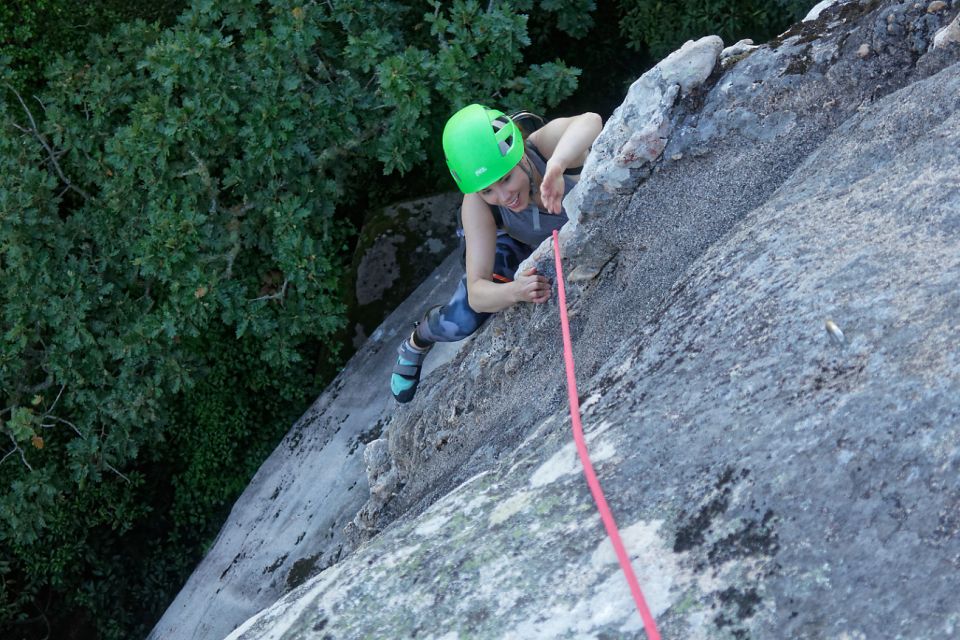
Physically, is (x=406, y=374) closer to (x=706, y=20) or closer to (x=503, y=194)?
(x=503, y=194)

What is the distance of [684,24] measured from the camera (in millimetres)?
6848

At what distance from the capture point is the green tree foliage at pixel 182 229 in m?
6.35

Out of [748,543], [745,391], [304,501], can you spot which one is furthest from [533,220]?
[304,501]

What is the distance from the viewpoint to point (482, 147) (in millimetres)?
3986

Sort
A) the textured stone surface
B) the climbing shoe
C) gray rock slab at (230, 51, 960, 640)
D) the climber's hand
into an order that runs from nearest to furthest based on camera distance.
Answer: gray rock slab at (230, 51, 960, 640)
the climber's hand
the climbing shoe
the textured stone surface

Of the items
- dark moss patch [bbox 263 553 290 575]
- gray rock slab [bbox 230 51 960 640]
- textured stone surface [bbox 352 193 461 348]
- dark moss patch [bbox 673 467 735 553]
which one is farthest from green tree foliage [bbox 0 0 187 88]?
dark moss patch [bbox 673 467 735 553]

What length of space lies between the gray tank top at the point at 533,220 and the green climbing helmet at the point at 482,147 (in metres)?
0.28

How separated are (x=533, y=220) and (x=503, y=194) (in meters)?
0.29

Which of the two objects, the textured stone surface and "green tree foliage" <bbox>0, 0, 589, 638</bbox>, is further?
the textured stone surface

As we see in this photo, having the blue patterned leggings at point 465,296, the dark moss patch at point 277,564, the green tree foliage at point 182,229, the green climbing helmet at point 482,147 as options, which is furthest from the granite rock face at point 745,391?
the green tree foliage at point 182,229

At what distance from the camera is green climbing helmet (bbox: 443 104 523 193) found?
3990 millimetres

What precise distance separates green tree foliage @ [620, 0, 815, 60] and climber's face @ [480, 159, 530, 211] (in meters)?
2.99

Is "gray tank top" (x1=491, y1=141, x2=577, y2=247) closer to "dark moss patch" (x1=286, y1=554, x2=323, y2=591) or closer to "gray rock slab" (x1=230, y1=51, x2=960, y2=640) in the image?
"gray rock slab" (x1=230, y1=51, x2=960, y2=640)

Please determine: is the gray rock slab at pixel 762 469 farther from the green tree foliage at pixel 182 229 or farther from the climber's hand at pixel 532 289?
the green tree foliage at pixel 182 229
